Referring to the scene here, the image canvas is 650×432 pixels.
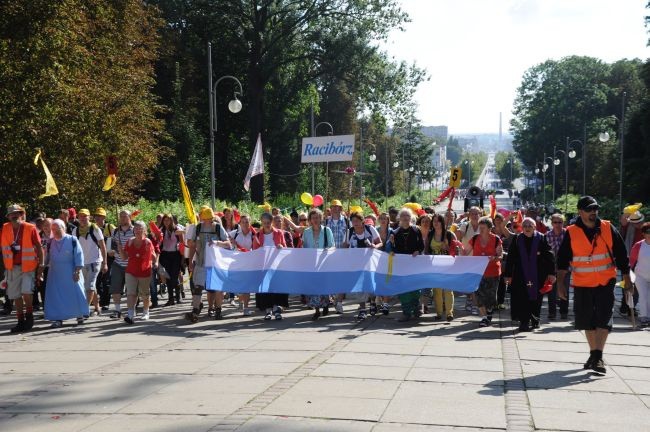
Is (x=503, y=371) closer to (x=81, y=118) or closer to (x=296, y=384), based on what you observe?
(x=296, y=384)

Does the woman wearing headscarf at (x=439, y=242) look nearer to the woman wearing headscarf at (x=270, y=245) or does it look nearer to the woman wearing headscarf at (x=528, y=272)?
the woman wearing headscarf at (x=528, y=272)

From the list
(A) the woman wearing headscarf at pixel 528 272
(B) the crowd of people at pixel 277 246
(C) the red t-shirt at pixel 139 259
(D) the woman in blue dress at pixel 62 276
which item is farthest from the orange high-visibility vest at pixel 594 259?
(D) the woman in blue dress at pixel 62 276

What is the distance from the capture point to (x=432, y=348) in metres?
10.2

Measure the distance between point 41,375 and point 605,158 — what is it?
6773 cm

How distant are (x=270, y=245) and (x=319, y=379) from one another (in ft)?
18.9

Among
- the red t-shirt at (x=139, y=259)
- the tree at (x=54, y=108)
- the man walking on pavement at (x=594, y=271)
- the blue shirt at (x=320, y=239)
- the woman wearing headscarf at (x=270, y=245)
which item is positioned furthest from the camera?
the tree at (x=54, y=108)

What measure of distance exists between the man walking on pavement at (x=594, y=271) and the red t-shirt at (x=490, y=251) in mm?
3773

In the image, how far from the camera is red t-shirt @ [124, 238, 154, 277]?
42.2 ft

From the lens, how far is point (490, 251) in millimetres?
13008

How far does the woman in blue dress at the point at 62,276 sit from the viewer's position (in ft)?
41.3

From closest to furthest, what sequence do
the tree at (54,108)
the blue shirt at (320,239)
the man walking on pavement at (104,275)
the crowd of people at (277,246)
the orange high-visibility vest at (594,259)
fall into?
the orange high-visibility vest at (594,259), the crowd of people at (277,246), the blue shirt at (320,239), the man walking on pavement at (104,275), the tree at (54,108)

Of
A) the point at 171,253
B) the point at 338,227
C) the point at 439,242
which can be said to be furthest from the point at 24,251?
the point at 439,242

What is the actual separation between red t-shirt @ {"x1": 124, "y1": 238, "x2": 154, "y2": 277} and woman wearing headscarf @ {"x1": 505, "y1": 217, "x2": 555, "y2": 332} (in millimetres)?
5579

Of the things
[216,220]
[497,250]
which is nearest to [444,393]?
[497,250]
